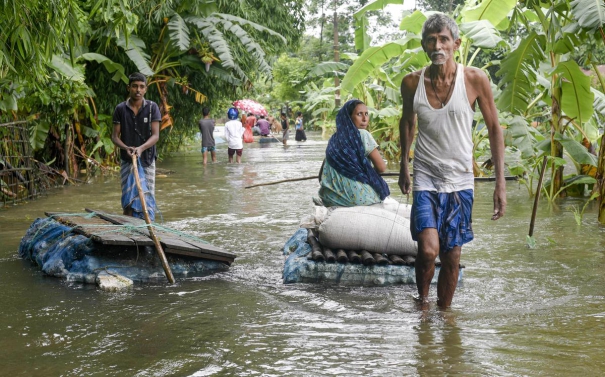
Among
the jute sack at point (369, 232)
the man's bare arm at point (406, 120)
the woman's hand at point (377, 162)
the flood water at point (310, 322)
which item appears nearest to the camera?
the flood water at point (310, 322)

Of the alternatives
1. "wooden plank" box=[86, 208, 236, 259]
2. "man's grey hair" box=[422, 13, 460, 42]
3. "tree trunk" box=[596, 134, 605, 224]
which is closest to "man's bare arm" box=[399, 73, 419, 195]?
"man's grey hair" box=[422, 13, 460, 42]

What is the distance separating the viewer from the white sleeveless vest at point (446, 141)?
4.84 meters

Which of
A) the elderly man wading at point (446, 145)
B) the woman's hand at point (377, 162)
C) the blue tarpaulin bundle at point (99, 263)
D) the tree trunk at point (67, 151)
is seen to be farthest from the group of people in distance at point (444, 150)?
the tree trunk at point (67, 151)

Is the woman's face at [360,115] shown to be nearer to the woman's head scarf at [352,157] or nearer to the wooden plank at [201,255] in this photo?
the woman's head scarf at [352,157]

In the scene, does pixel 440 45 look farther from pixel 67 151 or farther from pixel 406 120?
pixel 67 151

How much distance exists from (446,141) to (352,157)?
1.86 meters

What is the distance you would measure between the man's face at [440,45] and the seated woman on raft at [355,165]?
183 centimetres

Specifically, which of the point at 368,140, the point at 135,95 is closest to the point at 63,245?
the point at 135,95

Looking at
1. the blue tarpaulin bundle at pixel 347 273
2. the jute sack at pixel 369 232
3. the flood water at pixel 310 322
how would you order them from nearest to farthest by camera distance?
the flood water at pixel 310 322
the blue tarpaulin bundle at pixel 347 273
the jute sack at pixel 369 232

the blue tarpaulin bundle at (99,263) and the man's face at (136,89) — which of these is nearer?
the blue tarpaulin bundle at (99,263)

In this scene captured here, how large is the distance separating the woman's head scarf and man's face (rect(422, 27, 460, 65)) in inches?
73.1

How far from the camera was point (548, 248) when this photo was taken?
7562 millimetres

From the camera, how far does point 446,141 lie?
4875mm

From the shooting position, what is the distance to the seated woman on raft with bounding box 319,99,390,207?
6660 millimetres
